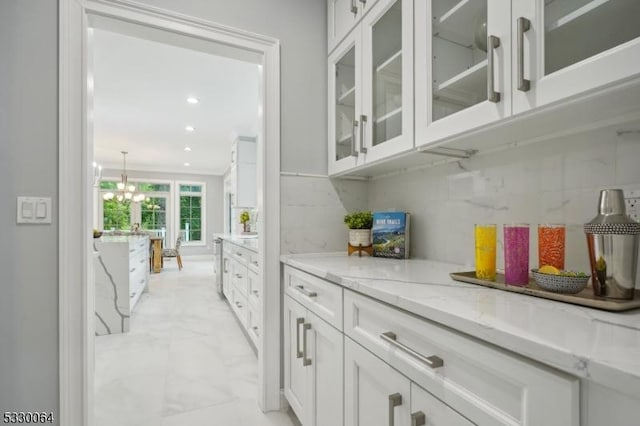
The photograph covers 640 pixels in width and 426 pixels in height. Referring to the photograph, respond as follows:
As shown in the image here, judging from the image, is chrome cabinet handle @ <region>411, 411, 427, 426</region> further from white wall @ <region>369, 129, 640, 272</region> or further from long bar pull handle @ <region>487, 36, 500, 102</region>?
long bar pull handle @ <region>487, 36, 500, 102</region>

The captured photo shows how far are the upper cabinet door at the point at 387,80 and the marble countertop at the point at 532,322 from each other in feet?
2.03

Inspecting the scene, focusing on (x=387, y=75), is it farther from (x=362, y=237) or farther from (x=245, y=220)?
(x=245, y=220)

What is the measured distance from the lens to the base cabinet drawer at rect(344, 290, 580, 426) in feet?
1.67

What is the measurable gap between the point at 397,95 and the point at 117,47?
8.87ft

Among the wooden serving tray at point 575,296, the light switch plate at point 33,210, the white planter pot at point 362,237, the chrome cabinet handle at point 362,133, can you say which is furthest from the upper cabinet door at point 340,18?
the light switch plate at point 33,210

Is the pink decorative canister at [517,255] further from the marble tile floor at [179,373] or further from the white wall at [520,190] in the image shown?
the marble tile floor at [179,373]

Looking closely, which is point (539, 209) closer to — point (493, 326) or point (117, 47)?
point (493, 326)

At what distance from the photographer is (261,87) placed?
1783 mm

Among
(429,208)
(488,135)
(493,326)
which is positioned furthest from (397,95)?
(493,326)

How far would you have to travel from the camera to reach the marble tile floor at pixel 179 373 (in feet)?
5.68

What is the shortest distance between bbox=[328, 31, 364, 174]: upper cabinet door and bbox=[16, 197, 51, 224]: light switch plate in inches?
55.1

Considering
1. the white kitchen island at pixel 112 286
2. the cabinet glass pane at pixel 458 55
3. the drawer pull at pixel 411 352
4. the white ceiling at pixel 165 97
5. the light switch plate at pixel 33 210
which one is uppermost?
the white ceiling at pixel 165 97

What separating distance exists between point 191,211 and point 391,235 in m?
8.85

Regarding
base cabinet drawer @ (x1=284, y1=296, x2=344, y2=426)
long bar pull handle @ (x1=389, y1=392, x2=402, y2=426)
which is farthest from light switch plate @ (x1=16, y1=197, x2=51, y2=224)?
long bar pull handle @ (x1=389, y1=392, x2=402, y2=426)
